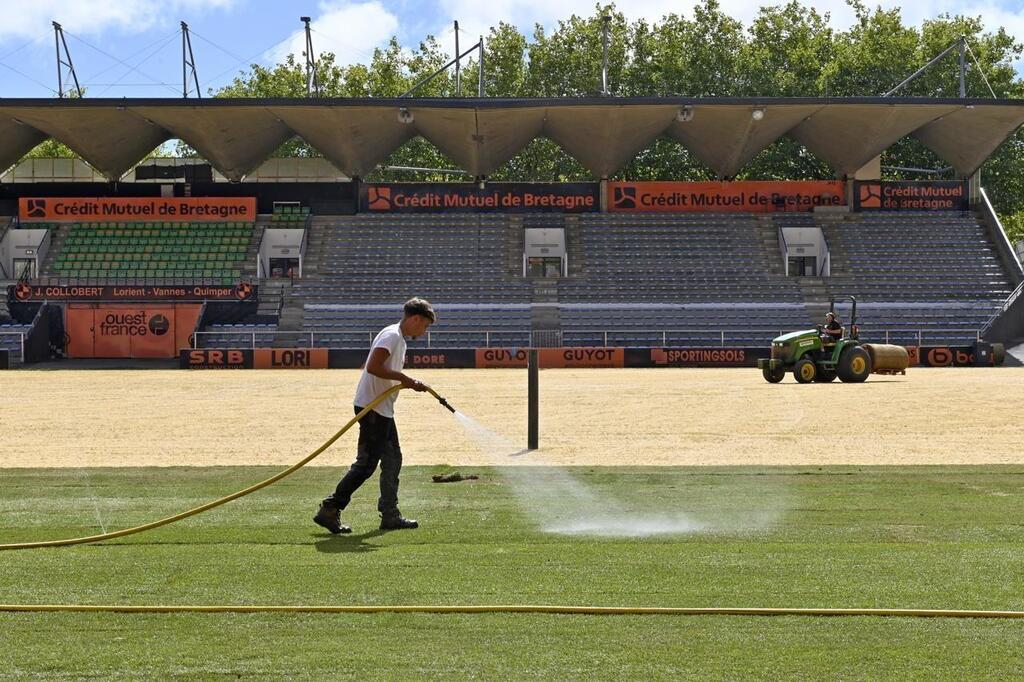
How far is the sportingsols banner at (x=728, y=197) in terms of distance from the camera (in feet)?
191

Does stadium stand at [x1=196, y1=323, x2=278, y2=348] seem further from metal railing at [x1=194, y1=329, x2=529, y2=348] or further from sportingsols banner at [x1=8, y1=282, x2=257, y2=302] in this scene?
sportingsols banner at [x1=8, y1=282, x2=257, y2=302]

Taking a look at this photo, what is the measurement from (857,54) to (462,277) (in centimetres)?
4060

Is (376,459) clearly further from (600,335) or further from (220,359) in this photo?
(600,335)

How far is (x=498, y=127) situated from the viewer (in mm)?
55500

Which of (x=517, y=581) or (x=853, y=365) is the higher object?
(x=853, y=365)

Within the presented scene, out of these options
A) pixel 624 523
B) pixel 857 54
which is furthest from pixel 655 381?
pixel 857 54

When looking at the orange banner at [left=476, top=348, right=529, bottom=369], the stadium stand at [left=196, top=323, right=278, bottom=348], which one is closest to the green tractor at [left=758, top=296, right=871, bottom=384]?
the orange banner at [left=476, top=348, right=529, bottom=369]

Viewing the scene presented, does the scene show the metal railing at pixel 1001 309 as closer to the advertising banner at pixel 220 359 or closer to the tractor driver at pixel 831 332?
the tractor driver at pixel 831 332

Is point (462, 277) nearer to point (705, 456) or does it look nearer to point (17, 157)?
point (17, 157)

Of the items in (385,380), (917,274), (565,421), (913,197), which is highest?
(913,197)

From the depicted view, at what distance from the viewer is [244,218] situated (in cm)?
5703

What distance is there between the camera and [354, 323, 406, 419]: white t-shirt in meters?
10.3

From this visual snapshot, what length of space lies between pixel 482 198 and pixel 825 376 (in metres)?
28.5

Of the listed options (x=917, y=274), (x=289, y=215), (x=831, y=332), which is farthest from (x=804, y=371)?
(x=289, y=215)
